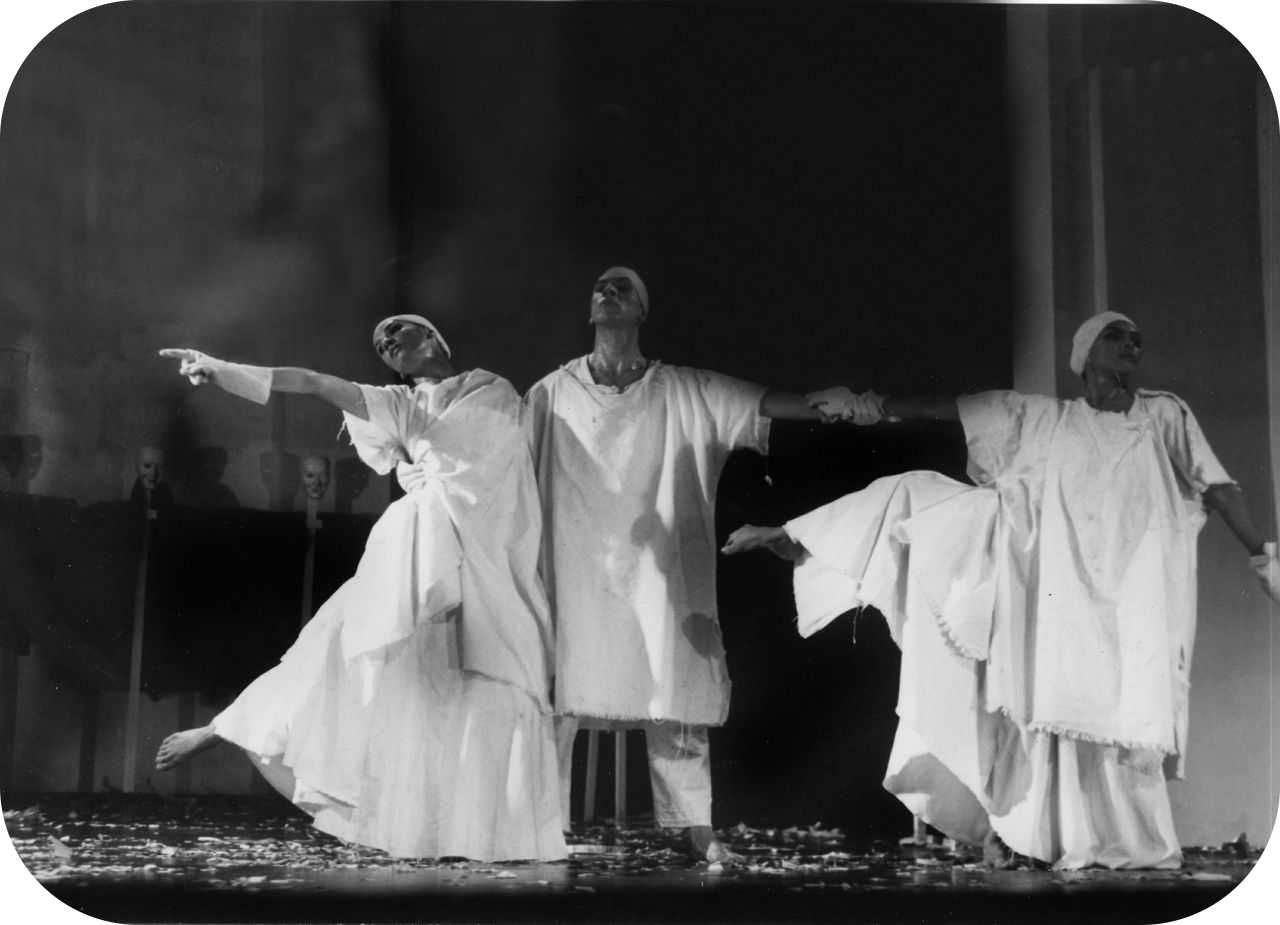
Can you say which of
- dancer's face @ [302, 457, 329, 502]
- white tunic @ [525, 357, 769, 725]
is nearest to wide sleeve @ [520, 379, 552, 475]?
white tunic @ [525, 357, 769, 725]

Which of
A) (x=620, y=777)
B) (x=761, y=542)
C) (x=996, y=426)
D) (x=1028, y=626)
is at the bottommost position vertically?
(x=620, y=777)

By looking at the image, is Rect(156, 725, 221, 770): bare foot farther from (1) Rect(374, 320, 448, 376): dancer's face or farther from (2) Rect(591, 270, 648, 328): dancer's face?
(2) Rect(591, 270, 648, 328): dancer's face

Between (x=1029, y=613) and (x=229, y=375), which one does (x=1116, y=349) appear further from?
(x=229, y=375)

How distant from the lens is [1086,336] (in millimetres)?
3453

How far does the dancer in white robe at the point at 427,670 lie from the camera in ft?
10.9

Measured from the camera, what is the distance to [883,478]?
3418 mm

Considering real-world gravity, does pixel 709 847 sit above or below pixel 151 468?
below

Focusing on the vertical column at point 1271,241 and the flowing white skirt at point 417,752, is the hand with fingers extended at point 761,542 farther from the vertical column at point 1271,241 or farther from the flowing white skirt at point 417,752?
A: the vertical column at point 1271,241

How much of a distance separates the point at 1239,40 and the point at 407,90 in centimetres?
163

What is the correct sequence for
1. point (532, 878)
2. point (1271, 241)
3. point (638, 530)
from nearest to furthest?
point (532, 878)
point (638, 530)
point (1271, 241)

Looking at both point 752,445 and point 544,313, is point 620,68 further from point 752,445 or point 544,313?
point 752,445

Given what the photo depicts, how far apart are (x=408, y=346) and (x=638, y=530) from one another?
0.56 m

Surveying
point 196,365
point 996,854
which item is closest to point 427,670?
point 196,365

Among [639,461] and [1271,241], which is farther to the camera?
[1271,241]
